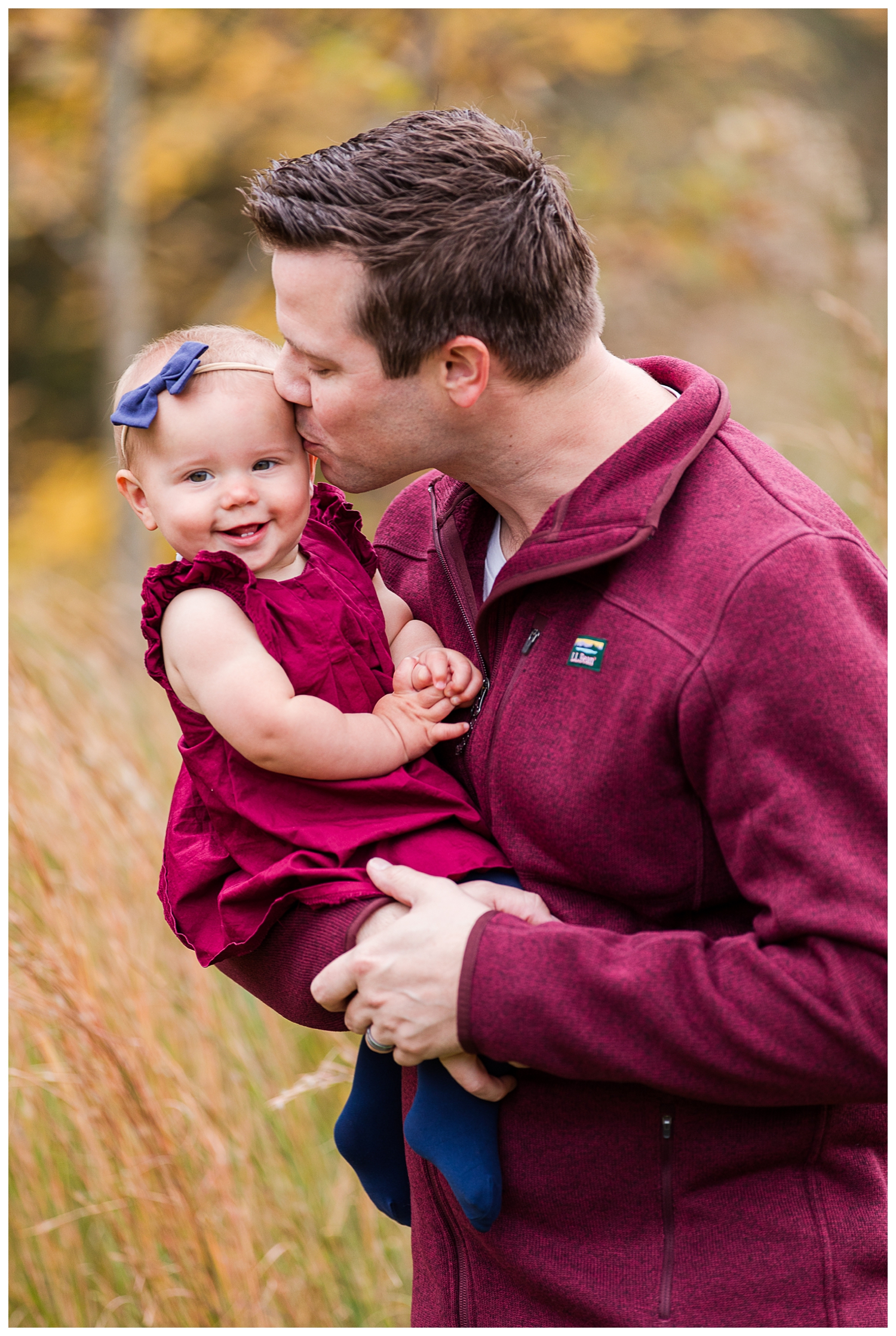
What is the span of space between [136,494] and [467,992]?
1017 millimetres

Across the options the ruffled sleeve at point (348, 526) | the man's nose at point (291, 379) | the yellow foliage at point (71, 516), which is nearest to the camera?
the man's nose at point (291, 379)

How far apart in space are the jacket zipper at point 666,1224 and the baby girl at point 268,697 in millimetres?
231

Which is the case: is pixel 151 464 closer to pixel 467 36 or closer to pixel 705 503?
pixel 705 503

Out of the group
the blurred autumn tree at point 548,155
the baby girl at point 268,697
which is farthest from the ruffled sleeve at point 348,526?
the blurred autumn tree at point 548,155

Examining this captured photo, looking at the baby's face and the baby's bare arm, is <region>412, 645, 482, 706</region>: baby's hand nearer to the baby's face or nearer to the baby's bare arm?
the baby's bare arm

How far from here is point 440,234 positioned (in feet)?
5.57

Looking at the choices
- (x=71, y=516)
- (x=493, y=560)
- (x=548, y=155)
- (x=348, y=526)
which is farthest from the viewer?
(x=71, y=516)

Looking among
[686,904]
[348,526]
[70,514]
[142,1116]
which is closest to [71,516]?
[70,514]

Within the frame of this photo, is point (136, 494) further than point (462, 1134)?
Yes

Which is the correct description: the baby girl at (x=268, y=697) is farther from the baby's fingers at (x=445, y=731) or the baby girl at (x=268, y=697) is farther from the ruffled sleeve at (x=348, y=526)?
the ruffled sleeve at (x=348, y=526)

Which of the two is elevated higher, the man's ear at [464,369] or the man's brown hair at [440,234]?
the man's brown hair at [440,234]

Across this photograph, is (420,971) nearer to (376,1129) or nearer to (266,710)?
(266,710)

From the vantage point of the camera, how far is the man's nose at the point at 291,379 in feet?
6.02

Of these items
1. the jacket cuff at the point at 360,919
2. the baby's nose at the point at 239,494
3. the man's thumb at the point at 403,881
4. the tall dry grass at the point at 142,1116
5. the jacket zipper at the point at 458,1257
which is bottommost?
the tall dry grass at the point at 142,1116
